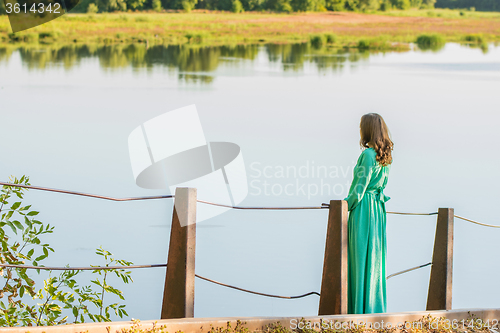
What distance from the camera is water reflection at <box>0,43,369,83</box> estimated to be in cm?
3002

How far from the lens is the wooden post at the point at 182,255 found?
2750 mm

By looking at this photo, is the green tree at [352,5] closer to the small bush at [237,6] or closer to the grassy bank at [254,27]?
the grassy bank at [254,27]

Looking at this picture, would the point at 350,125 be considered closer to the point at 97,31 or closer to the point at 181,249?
the point at 97,31

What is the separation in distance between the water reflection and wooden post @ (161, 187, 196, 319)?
25671 mm

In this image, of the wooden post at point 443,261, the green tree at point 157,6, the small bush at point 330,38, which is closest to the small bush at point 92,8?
the green tree at point 157,6

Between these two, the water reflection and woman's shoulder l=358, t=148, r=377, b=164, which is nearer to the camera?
woman's shoulder l=358, t=148, r=377, b=164

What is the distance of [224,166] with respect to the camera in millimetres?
16609

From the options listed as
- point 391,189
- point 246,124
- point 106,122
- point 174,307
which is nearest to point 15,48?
point 106,122

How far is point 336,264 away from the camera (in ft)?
10.1

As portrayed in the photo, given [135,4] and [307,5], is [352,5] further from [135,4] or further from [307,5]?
[135,4]

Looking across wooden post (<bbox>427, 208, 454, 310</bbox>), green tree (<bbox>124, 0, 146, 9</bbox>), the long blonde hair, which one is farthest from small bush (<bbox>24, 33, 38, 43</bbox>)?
wooden post (<bbox>427, 208, 454, 310</bbox>)

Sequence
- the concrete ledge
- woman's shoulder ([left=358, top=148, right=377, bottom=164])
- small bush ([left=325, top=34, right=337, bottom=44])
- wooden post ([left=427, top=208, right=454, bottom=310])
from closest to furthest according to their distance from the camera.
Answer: the concrete ledge, woman's shoulder ([left=358, top=148, right=377, bottom=164]), wooden post ([left=427, top=208, right=454, bottom=310]), small bush ([left=325, top=34, right=337, bottom=44])

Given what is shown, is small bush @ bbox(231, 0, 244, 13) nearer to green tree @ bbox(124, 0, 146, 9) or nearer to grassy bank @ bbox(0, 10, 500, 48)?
grassy bank @ bbox(0, 10, 500, 48)

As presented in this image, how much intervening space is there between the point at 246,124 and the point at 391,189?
20.8 ft
